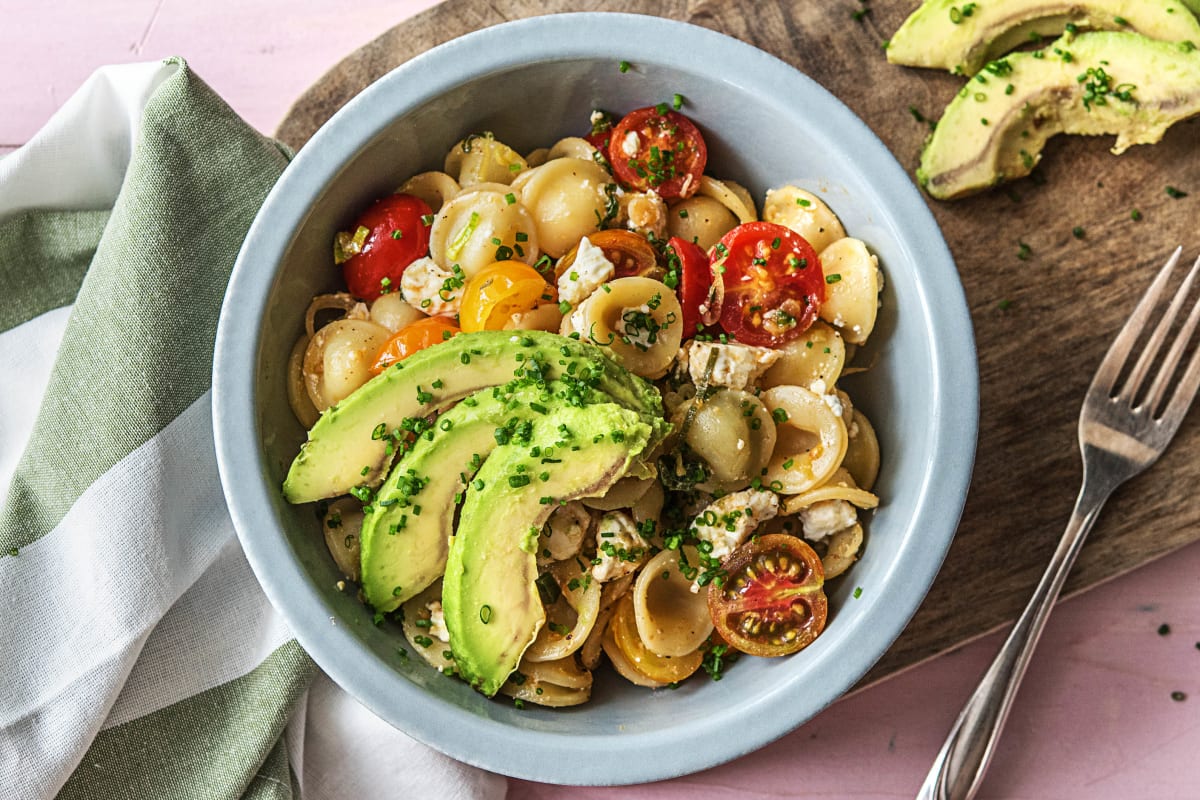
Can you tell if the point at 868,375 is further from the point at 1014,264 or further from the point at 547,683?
the point at 547,683

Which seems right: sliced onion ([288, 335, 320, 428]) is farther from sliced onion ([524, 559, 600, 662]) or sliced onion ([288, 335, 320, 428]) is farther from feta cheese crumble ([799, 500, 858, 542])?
feta cheese crumble ([799, 500, 858, 542])

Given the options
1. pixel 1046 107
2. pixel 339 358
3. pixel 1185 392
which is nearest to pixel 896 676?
pixel 1185 392

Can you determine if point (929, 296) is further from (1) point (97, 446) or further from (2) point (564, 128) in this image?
(1) point (97, 446)

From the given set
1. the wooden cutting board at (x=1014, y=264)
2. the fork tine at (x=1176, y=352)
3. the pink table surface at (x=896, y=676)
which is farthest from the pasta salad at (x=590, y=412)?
the fork tine at (x=1176, y=352)

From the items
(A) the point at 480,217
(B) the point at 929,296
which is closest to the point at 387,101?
(A) the point at 480,217

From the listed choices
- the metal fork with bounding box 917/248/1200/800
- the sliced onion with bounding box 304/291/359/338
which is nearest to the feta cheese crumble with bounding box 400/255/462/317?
the sliced onion with bounding box 304/291/359/338

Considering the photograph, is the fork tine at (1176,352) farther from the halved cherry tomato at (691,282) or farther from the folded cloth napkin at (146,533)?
the folded cloth napkin at (146,533)
